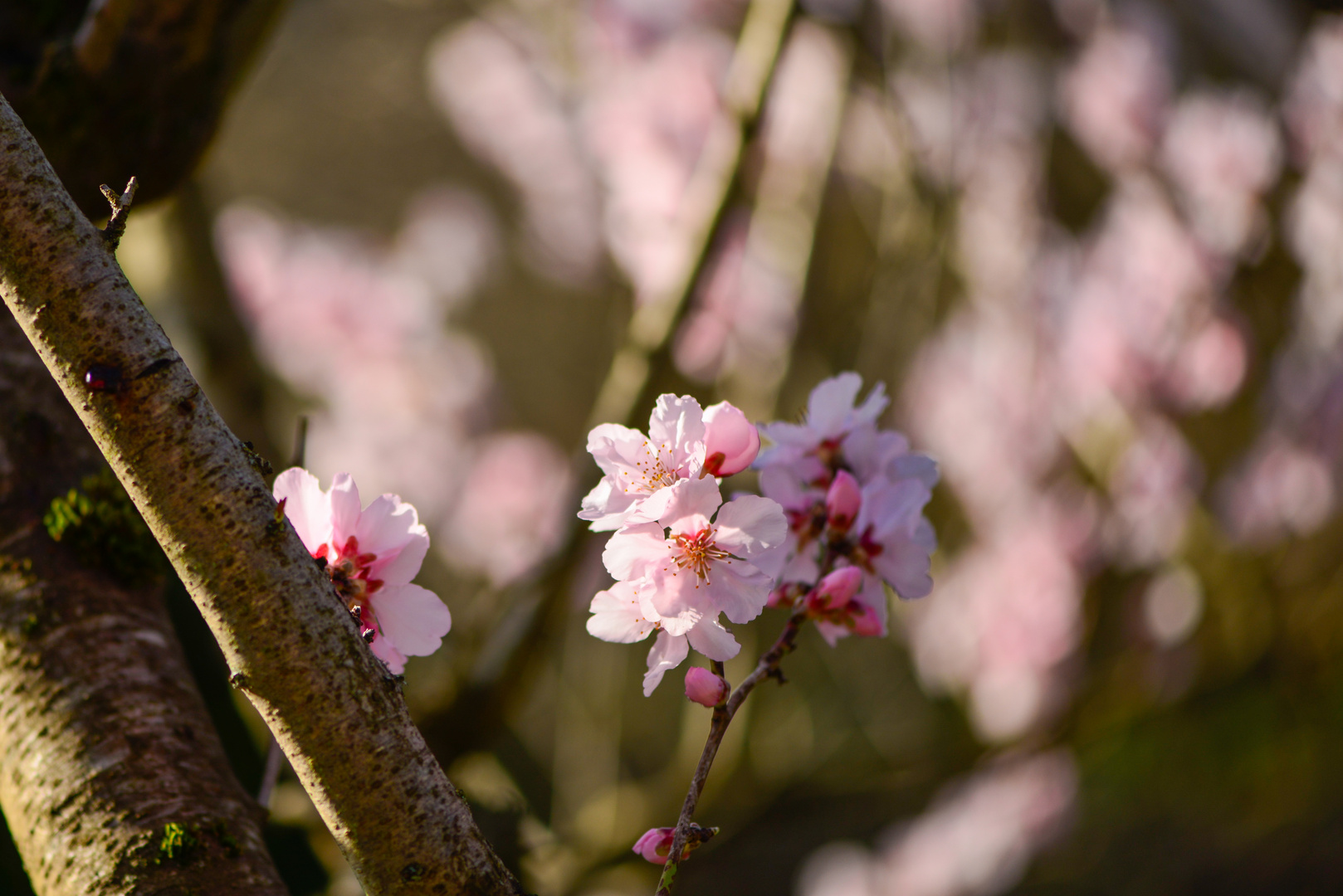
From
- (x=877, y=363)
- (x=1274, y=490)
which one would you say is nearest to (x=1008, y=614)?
(x=1274, y=490)

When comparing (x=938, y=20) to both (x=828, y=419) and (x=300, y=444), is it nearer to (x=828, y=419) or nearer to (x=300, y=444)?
(x=828, y=419)

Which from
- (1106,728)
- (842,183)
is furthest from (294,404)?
(1106,728)

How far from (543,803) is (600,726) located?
0.67 meters

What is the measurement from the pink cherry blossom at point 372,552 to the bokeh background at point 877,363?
0.74 meters

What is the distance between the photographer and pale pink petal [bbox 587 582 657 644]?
0.45 m

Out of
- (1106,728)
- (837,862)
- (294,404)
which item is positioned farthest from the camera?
(294,404)

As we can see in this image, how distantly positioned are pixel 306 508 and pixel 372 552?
0.05m

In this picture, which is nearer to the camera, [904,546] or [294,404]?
[904,546]

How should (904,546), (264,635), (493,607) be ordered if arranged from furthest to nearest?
(493,607), (904,546), (264,635)

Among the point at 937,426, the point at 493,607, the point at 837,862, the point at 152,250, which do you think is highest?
the point at 937,426

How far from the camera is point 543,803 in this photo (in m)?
2.46

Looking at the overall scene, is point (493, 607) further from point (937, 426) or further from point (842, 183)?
point (937, 426)

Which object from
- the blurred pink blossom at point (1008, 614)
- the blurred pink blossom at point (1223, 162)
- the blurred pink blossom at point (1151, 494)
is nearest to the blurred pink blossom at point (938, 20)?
the blurred pink blossom at point (1223, 162)

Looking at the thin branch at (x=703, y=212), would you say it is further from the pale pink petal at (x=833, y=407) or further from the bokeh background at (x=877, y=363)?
the pale pink petal at (x=833, y=407)
